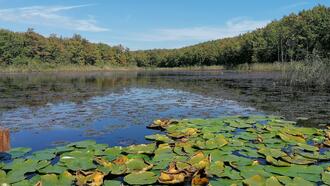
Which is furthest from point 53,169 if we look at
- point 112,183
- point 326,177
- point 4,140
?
point 326,177

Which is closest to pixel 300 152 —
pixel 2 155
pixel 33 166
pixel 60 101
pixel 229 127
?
pixel 229 127

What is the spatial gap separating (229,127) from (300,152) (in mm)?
2082

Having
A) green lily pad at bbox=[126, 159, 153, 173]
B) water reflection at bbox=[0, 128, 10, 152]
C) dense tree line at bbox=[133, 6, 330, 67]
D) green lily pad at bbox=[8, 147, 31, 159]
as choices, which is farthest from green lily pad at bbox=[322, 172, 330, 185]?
dense tree line at bbox=[133, 6, 330, 67]

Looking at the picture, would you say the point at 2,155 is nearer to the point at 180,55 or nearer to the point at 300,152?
the point at 300,152

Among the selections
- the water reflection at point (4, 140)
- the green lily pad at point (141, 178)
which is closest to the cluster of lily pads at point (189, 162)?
the green lily pad at point (141, 178)

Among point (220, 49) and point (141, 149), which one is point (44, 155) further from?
point (220, 49)

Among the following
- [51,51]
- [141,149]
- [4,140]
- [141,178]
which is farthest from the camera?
[51,51]

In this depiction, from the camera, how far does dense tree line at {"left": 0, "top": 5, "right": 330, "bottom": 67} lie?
44.8 metres

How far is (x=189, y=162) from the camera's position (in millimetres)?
4688

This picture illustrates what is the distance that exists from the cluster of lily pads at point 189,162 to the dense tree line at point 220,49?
31362mm

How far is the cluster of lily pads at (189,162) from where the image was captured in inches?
164

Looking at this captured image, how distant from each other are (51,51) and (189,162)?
63.6m

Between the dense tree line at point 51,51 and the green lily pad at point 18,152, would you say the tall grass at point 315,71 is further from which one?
the dense tree line at point 51,51

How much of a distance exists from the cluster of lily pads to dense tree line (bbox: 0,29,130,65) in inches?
2143
